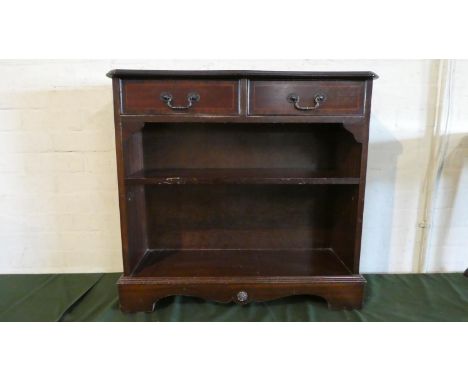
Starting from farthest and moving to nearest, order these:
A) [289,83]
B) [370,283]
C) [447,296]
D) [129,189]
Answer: [370,283]
[447,296]
[129,189]
[289,83]

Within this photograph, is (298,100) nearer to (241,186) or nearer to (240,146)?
(240,146)

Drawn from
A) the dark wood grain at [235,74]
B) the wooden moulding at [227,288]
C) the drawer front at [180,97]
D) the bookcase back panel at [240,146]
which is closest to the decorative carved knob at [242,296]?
the wooden moulding at [227,288]

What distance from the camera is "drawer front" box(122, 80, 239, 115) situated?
46.1 inches

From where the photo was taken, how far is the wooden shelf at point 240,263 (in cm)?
135

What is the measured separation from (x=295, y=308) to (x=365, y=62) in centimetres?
126

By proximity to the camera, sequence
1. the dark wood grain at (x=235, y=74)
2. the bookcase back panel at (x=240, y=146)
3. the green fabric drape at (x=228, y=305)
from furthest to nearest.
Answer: the bookcase back panel at (x=240, y=146)
the green fabric drape at (x=228, y=305)
the dark wood grain at (x=235, y=74)

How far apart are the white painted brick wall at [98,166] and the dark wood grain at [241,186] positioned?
0.95 feet

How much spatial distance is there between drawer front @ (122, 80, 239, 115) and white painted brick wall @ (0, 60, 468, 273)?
0.43m

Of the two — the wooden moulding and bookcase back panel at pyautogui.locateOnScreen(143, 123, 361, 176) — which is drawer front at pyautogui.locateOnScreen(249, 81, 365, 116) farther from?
the wooden moulding

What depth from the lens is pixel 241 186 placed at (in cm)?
158

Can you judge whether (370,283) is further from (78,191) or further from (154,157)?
(78,191)

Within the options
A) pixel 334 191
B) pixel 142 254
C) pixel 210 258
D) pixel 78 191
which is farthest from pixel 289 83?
pixel 78 191

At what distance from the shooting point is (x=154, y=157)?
5.04 feet

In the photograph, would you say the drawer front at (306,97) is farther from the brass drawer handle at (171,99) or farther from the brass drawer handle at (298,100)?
the brass drawer handle at (171,99)
